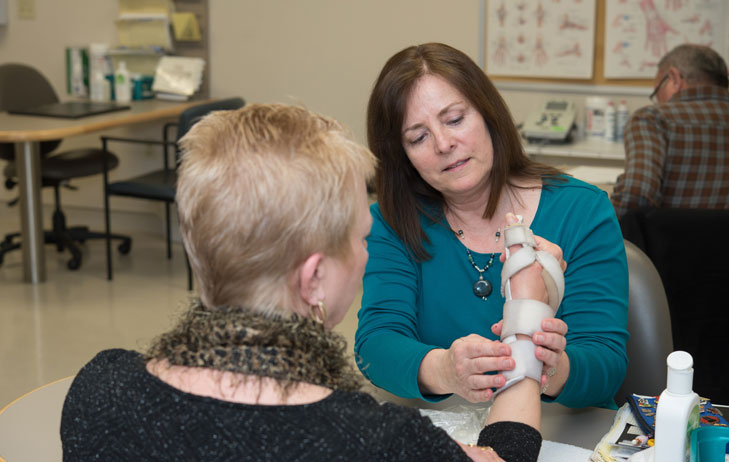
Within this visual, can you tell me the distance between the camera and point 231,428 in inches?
34.3

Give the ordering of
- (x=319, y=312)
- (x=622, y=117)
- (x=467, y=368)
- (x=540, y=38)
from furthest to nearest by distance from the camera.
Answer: (x=540, y=38), (x=622, y=117), (x=467, y=368), (x=319, y=312)

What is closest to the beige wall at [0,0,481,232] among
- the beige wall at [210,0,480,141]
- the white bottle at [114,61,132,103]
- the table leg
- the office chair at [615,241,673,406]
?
the beige wall at [210,0,480,141]

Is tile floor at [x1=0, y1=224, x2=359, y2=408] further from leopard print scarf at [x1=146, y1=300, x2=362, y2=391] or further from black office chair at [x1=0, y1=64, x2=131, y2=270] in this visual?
leopard print scarf at [x1=146, y1=300, x2=362, y2=391]

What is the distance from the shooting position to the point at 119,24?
5188mm

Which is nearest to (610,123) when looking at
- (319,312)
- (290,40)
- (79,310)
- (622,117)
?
(622,117)

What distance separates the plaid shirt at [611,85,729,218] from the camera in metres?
3.09

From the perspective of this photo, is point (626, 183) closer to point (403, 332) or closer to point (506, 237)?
point (403, 332)

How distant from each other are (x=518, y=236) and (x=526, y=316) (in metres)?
0.12

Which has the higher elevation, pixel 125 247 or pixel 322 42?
pixel 322 42

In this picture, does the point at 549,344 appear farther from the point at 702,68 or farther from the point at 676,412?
the point at 702,68

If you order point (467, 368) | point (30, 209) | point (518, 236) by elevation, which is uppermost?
point (518, 236)

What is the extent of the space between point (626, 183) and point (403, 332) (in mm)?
1745

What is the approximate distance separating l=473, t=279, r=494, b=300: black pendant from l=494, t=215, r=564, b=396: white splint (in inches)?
14.3

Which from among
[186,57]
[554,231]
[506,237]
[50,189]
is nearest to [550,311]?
[506,237]
